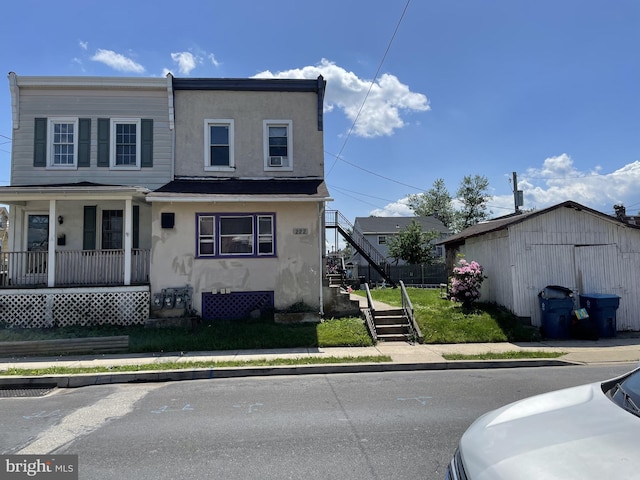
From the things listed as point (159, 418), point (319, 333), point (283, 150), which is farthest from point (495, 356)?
point (283, 150)

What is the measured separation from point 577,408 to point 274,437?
3.35 m

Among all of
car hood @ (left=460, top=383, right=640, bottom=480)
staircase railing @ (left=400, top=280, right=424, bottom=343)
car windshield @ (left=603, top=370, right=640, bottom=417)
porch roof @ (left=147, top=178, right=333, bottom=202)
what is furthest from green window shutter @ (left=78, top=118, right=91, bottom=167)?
car windshield @ (left=603, top=370, right=640, bottom=417)

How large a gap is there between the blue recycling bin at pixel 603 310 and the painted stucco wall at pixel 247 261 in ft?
25.5

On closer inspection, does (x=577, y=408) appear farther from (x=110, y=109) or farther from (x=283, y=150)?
(x=110, y=109)

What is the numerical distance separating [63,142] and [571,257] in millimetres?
17132

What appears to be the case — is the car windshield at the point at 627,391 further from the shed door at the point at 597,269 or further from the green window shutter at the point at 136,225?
the green window shutter at the point at 136,225

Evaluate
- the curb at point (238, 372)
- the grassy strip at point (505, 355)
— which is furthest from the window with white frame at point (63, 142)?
the grassy strip at point (505, 355)

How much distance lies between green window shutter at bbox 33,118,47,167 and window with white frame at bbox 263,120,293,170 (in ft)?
25.0

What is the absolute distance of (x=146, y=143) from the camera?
581 inches

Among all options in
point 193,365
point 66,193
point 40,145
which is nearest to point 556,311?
point 193,365

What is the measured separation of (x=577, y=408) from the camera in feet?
8.79

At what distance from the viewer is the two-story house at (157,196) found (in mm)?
12453

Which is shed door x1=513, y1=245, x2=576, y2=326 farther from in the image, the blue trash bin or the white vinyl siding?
the white vinyl siding

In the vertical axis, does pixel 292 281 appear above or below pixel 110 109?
below
